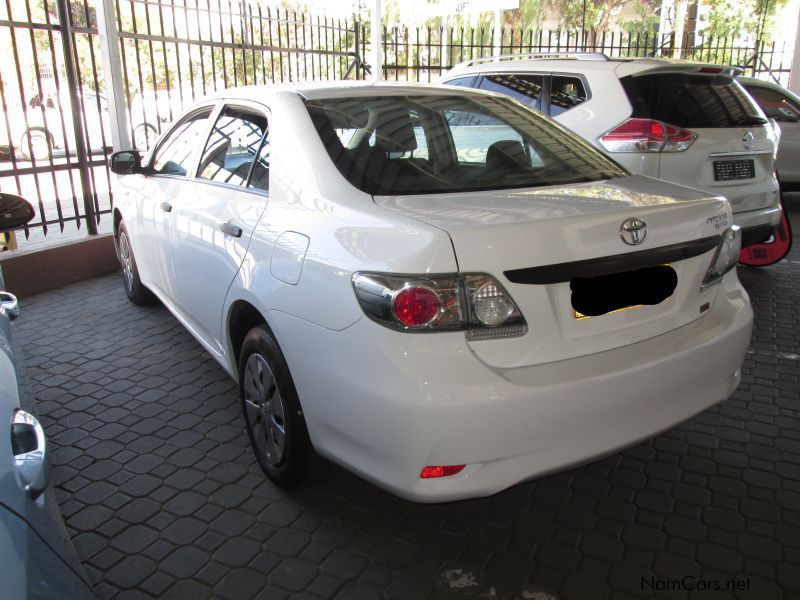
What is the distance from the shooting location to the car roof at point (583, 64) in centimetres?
536

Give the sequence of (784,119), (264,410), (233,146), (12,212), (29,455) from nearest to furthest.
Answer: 1. (29,455)
2. (12,212)
3. (264,410)
4. (233,146)
5. (784,119)

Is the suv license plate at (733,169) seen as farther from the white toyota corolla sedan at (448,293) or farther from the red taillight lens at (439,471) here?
the red taillight lens at (439,471)

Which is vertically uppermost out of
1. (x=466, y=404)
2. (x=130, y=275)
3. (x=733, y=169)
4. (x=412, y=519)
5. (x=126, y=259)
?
(x=733, y=169)

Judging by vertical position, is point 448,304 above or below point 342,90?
below

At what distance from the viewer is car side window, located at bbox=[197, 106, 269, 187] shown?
3154 mm

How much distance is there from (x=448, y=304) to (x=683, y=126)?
395 centimetres

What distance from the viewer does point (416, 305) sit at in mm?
2094

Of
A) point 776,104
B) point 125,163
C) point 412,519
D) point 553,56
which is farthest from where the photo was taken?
point 776,104

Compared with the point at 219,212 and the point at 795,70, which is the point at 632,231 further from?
the point at 795,70

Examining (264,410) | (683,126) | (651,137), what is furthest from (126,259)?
(683,126)

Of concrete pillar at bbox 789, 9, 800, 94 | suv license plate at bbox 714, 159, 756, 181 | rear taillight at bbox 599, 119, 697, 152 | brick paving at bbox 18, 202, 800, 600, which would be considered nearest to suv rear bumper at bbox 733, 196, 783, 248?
suv license plate at bbox 714, 159, 756, 181

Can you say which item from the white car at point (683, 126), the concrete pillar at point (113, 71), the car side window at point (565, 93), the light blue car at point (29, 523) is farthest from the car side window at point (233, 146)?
the concrete pillar at point (113, 71)

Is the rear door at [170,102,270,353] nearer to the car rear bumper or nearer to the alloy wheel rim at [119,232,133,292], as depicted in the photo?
the car rear bumper

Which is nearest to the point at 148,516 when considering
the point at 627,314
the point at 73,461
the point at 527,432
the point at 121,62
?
the point at 73,461
